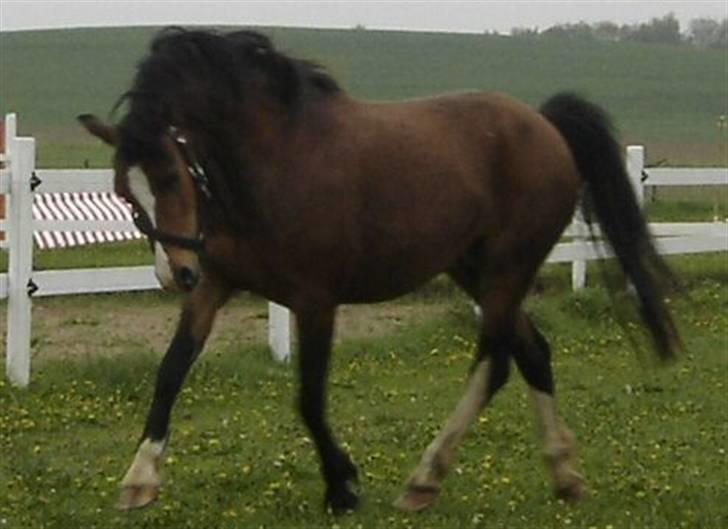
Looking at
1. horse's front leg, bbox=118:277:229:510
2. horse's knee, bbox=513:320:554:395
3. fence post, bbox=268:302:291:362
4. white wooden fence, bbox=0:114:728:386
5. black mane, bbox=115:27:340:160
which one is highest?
black mane, bbox=115:27:340:160

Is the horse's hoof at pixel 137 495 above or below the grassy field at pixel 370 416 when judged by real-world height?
above

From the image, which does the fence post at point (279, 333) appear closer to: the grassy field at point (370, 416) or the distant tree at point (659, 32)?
the grassy field at point (370, 416)

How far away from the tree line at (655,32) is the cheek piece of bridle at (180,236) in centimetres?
6365

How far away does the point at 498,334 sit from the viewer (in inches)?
281

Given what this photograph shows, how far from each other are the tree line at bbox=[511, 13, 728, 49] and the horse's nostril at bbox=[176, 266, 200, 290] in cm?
6383

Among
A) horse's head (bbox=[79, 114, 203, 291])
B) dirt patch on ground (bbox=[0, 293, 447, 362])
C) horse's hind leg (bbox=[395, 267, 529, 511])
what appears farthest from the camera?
dirt patch on ground (bbox=[0, 293, 447, 362])

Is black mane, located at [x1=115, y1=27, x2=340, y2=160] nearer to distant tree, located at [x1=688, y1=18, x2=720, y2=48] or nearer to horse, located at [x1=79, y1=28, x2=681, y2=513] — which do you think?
horse, located at [x1=79, y1=28, x2=681, y2=513]

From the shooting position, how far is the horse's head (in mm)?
5930

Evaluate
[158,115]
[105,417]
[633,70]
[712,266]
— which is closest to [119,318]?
[105,417]

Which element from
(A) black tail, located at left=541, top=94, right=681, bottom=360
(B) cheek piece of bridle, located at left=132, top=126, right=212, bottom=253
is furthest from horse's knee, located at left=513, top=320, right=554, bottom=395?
(B) cheek piece of bridle, located at left=132, top=126, right=212, bottom=253

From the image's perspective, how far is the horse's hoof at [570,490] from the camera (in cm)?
708

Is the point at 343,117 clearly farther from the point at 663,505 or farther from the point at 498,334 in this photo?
the point at 663,505

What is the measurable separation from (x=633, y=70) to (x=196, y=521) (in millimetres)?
53726

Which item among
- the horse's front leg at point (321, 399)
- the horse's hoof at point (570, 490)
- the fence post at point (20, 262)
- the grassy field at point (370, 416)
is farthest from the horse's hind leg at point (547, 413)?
the fence post at point (20, 262)
